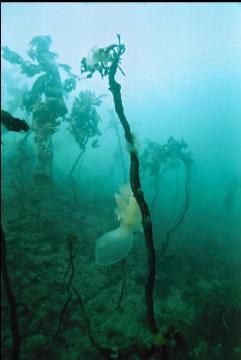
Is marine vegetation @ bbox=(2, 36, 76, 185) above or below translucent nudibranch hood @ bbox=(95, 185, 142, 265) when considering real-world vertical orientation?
above

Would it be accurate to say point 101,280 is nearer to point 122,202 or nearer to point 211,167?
point 122,202

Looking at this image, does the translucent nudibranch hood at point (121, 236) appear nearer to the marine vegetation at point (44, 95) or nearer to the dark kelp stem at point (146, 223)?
the dark kelp stem at point (146, 223)

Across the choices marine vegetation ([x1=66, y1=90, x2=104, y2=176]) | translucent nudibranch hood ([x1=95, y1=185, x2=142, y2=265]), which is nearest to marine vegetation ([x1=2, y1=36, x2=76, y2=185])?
marine vegetation ([x1=66, y1=90, x2=104, y2=176])

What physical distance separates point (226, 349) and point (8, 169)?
66.8 ft

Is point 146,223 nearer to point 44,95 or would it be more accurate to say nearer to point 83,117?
point 83,117

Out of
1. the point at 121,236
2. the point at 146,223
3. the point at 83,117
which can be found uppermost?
the point at 83,117

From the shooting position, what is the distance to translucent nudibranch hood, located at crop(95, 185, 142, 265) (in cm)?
541

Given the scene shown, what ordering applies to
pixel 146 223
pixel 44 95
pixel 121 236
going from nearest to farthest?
pixel 146 223 → pixel 121 236 → pixel 44 95

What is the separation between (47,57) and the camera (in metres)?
15.5

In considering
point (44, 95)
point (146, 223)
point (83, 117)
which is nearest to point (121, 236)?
point (146, 223)

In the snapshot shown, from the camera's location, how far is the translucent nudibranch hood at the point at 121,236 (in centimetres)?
541

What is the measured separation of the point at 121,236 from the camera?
551 centimetres

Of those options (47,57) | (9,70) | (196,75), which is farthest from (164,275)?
(196,75)

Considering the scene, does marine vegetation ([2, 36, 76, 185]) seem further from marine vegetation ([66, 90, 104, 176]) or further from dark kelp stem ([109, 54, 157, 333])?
dark kelp stem ([109, 54, 157, 333])
